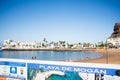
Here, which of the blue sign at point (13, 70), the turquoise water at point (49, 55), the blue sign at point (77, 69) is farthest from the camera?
the blue sign at point (13, 70)

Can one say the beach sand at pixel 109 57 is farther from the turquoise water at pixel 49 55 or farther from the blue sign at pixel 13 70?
the blue sign at pixel 13 70

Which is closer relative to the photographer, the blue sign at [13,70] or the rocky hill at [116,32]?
the rocky hill at [116,32]

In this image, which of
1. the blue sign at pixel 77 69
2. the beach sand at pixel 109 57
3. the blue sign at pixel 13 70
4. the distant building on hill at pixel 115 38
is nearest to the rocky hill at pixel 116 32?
the distant building on hill at pixel 115 38

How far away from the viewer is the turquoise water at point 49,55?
219 centimetres

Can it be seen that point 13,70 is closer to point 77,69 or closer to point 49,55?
point 49,55

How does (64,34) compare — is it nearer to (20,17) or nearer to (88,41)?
(88,41)

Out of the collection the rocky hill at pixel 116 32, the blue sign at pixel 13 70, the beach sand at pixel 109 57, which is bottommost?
the blue sign at pixel 13 70

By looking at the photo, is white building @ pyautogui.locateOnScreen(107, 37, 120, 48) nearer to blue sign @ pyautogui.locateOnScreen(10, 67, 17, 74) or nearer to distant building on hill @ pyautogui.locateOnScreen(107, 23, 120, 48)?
distant building on hill @ pyautogui.locateOnScreen(107, 23, 120, 48)

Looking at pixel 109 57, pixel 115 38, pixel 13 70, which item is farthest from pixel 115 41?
pixel 13 70

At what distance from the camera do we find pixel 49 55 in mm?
2330

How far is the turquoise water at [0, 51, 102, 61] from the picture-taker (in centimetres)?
219

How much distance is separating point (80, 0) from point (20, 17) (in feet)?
2.26

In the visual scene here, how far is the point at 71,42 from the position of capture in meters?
2.35

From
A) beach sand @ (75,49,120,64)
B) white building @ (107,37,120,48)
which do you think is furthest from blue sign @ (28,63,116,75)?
white building @ (107,37,120,48)
